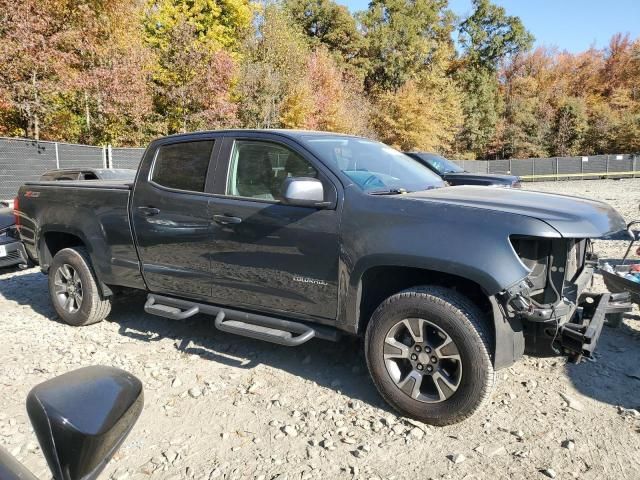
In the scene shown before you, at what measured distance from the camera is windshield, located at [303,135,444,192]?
367cm

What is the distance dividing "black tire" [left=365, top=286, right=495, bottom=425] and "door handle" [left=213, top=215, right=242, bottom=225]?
129 cm

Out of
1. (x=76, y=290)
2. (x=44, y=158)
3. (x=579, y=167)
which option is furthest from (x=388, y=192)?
(x=579, y=167)

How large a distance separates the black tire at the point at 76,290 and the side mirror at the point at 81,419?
394 centimetres

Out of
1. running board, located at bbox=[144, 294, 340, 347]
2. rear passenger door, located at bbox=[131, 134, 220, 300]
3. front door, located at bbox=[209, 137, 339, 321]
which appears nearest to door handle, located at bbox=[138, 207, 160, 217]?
rear passenger door, located at bbox=[131, 134, 220, 300]

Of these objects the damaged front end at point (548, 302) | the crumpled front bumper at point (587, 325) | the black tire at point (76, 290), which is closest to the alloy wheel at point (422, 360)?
the damaged front end at point (548, 302)

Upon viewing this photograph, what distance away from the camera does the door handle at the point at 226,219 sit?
12.6ft

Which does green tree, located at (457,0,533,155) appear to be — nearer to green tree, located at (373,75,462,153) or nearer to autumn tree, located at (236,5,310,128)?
green tree, located at (373,75,462,153)

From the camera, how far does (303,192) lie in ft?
10.9

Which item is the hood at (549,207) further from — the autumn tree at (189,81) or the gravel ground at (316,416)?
the autumn tree at (189,81)

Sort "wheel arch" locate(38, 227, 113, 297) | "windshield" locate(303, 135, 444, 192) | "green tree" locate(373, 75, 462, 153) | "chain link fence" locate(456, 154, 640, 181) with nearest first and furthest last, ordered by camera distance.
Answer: "windshield" locate(303, 135, 444, 192) → "wheel arch" locate(38, 227, 113, 297) → "green tree" locate(373, 75, 462, 153) → "chain link fence" locate(456, 154, 640, 181)

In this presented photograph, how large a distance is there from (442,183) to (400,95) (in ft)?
114

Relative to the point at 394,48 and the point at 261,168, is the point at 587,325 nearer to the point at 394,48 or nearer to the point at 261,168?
the point at 261,168

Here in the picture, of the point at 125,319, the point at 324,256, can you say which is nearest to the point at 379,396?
the point at 324,256

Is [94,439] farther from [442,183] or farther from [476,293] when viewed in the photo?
[442,183]
